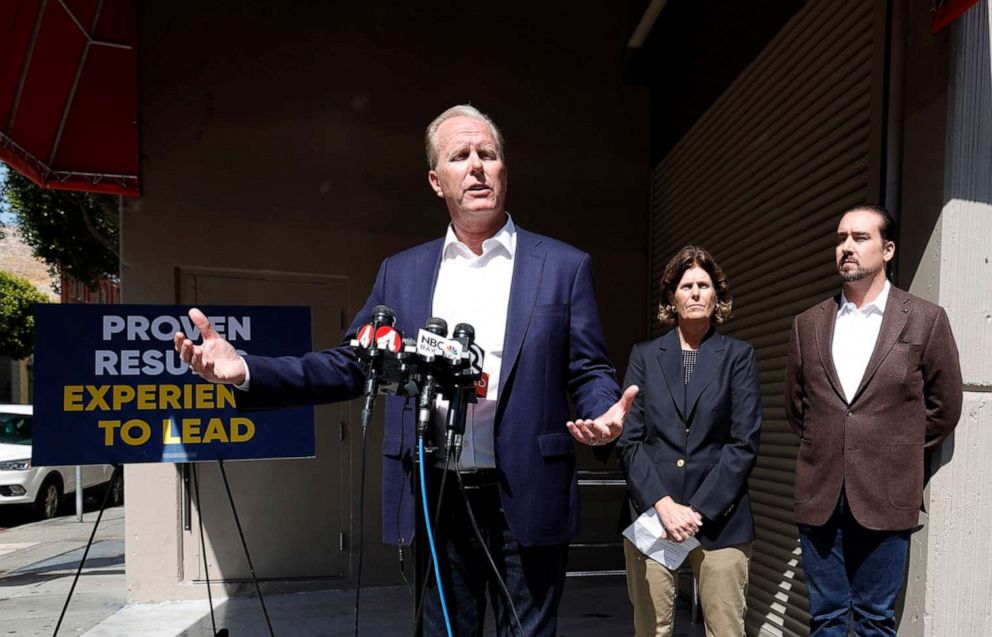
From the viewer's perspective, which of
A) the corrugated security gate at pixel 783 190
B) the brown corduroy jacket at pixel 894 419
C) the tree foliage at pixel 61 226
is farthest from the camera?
the tree foliage at pixel 61 226

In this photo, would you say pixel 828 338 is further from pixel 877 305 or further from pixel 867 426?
pixel 867 426

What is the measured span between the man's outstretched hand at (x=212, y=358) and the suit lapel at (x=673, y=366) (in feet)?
6.02

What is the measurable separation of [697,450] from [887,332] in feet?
2.67

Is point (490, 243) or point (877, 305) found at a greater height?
point (490, 243)

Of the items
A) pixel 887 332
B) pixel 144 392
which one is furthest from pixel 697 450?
pixel 144 392

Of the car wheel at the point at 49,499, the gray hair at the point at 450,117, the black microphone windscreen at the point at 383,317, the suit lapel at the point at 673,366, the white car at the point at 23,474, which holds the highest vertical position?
the gray hair at the point at 450,117

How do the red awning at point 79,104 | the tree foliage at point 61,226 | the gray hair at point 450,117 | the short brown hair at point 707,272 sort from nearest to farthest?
the gray hair at point 450,117, the short brown hair at point 707,272, the red awning at point 79,104, the tree foliage at point 61,226

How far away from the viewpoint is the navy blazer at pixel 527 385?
5.40 ft

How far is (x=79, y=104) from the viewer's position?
5.18 meters

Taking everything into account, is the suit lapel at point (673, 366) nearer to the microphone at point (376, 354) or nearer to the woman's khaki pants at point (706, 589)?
the woman's khaki pants at point (706, 589)

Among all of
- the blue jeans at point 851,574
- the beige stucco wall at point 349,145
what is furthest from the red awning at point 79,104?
the blue jeans at point 851,574

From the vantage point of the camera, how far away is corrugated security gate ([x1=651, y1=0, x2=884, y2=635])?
10.4 feet

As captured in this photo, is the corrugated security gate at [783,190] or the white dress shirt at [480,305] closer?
the white dress shirt at [480,305]

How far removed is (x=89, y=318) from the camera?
375cm
